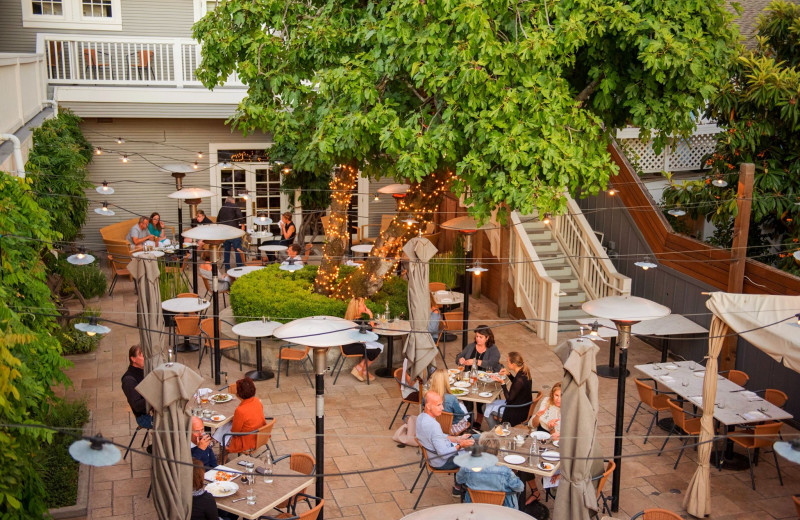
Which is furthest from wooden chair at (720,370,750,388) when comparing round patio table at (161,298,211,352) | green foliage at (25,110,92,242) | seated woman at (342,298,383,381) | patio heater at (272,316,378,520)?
green foliage at (25,110,92,242)

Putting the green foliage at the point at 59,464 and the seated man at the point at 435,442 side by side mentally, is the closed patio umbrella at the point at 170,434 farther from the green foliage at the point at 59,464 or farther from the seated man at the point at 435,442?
the seated man at the point at 435,442

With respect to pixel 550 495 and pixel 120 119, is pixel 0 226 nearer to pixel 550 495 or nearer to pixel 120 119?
pixel 550 495

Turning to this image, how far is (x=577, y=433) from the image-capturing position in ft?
25.9

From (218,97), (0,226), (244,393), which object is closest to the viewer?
(0,226)

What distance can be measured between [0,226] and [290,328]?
112 inches

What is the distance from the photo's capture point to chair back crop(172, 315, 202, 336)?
13.2m

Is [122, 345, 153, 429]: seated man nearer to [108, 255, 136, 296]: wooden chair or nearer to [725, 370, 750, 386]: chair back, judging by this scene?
[108, 255, 136, 296]: wooden chair

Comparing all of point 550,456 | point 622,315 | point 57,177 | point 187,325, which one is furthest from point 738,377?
point 57,177

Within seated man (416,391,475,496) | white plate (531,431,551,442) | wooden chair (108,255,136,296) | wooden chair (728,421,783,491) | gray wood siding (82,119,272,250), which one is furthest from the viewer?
gray wood siding (82,119,272,250)

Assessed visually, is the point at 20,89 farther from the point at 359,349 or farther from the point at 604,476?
the point at 604,476

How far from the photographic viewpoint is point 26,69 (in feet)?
48.0

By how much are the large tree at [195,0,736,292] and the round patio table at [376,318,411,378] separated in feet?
8.40

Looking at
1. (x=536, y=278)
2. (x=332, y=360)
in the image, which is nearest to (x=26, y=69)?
(x=332, y=360)

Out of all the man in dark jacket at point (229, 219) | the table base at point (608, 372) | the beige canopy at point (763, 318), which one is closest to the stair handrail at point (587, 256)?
the table base at point (608, 372)
